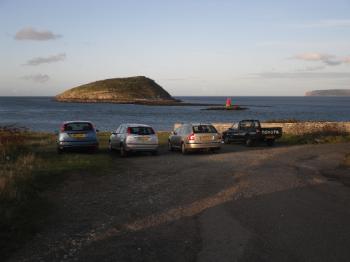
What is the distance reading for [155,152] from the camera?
2280cm

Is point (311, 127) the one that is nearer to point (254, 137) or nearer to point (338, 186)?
point (254, 137)

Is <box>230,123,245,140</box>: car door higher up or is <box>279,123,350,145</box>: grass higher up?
Result: <box>230,123,245,140</box>: car door

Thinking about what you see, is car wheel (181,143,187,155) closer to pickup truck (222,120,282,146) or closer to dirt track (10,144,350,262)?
pickup truck (222,120,282,146)

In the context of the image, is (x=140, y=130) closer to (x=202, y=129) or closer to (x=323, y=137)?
(x=202, y=129)

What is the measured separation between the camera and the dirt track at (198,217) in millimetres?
7273

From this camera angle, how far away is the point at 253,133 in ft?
93.8

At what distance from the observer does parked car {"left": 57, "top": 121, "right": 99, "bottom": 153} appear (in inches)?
832

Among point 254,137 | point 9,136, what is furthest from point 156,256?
point 254,137

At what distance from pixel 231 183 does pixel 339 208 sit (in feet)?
12.7

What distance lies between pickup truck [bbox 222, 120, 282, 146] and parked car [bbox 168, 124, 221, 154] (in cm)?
527

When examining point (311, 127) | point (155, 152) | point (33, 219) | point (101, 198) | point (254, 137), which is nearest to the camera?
point (33, 219)

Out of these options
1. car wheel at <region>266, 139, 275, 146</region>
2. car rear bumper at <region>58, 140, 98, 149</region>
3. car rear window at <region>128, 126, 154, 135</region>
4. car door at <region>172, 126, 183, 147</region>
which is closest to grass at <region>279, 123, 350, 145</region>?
car wheel at <region>266, 139, 275, 146</region>

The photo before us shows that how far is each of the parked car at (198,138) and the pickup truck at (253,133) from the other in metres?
5.27

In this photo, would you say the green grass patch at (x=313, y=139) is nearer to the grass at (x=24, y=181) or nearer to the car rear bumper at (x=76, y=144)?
the car rear bumper at (x=76, y=144)
